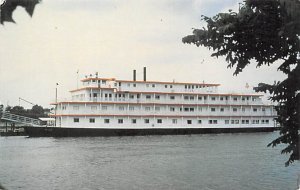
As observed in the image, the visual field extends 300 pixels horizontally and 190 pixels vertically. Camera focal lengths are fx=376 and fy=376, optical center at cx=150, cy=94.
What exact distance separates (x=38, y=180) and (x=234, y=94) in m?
37.5

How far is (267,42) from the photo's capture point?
15.9ft

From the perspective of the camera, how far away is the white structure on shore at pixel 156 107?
4188cm

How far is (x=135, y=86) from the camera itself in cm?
4488

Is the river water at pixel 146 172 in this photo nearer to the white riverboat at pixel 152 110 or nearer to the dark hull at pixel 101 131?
the dark hull at pixel 101 131

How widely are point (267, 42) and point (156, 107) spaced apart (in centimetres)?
4013

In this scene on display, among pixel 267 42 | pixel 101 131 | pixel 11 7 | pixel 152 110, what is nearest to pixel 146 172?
pixel 267 42

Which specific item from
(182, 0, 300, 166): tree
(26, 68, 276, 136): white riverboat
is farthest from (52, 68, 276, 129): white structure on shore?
(182, 0, 300, 166): tree

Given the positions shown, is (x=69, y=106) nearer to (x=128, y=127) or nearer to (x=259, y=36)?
(x=128, y=127)

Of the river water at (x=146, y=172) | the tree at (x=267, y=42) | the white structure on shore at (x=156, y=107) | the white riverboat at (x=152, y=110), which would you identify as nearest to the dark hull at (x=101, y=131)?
the white riverboat at (x=152, y=110)

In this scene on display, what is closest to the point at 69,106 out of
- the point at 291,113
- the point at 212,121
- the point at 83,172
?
the point at 212,121

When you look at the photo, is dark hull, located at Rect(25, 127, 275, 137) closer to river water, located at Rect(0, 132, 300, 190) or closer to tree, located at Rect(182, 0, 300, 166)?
river water, located at Rect(0, 132, 300, 190)

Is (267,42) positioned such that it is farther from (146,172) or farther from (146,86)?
(146,86)

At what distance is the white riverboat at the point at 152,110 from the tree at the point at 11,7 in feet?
129

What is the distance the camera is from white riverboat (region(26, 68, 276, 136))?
4144 centimetres
